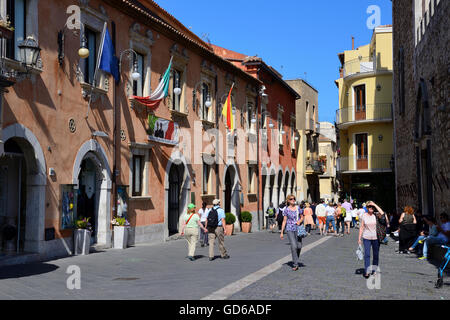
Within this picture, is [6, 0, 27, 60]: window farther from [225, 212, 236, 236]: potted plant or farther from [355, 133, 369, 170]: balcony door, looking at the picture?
[355, 133, 369, 170]: balcony door

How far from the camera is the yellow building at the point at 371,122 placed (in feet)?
123

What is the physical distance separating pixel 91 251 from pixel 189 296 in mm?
8014

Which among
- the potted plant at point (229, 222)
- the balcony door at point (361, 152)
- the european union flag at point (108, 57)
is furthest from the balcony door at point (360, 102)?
the european union flag at point (108, 57)

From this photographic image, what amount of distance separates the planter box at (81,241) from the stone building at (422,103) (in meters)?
9.89

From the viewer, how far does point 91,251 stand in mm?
15891

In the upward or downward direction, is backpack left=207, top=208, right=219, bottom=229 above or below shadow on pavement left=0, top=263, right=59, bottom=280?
above

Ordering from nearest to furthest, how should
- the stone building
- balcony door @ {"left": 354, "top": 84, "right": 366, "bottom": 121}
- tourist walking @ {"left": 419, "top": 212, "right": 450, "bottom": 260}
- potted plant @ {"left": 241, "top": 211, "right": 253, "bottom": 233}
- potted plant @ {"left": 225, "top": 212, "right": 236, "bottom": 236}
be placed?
tourist walking @ {"left": 419, "top": 212, "right": 450, "bottom": 260}, the stone building, potted plant @ {"left": 225, "top": 212, "right": 236, "bottom": 236}, potted plant @ {"left": 241, "top": 211, "right": 253, "bottom": 233}, balcony door @ {"left": 354, "top": 84, "right": 366, "bottom": 121}

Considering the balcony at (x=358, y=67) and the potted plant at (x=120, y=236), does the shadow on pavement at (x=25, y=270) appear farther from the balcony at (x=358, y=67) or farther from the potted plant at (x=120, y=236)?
the balcony at (x=358, y=67)

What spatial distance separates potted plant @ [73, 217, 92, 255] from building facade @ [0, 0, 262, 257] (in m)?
0.17

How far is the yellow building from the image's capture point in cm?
3738

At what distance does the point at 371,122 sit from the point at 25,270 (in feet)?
99.3

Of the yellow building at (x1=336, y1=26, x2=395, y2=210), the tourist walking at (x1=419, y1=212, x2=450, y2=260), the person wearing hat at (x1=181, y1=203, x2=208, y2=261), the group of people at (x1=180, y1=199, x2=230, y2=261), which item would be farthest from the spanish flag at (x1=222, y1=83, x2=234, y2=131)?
the yellow building at (x1=336, y1=26, x2=395, y2=210)

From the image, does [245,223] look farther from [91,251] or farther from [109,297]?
[109,297]

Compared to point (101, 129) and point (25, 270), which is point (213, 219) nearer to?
point (101, 129)
